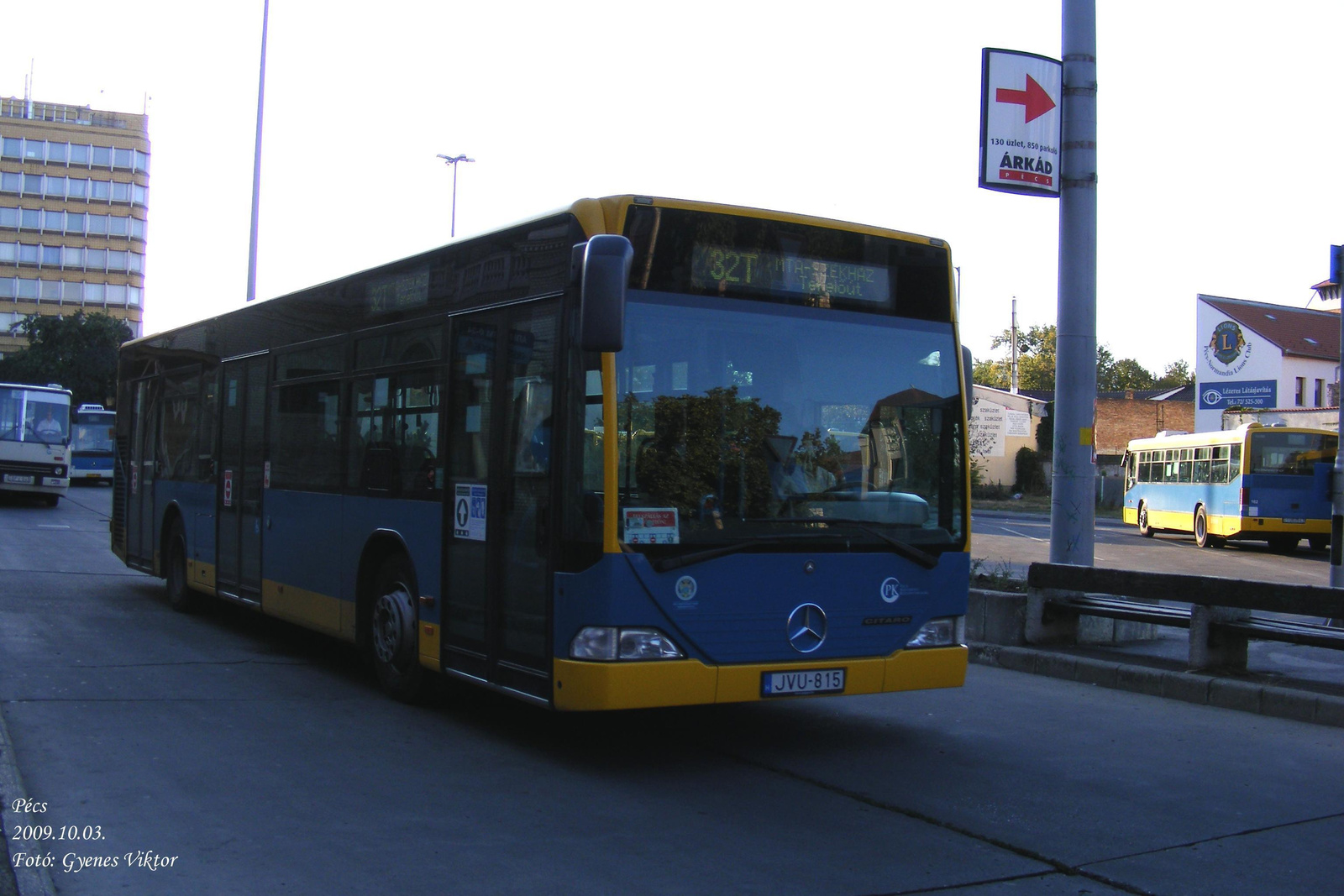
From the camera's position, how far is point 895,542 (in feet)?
23.4

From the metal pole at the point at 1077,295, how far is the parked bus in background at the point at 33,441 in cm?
2766

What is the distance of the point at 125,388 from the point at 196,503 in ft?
11.5

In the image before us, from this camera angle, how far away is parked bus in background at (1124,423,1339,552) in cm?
2967

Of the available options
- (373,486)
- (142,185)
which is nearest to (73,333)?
(142,185)

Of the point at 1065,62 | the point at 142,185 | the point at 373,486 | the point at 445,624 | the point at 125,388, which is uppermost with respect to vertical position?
the point at 142,185

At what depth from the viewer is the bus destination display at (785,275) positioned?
6.73m

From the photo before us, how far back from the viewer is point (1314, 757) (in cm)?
753

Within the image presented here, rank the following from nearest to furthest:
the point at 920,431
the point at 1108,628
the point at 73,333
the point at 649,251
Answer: the point at 649,251
the point at 920,431
the point at 1108,628
the point at 73,333

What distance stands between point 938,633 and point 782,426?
171 centimetres

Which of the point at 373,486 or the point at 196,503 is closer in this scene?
the point at 373,486

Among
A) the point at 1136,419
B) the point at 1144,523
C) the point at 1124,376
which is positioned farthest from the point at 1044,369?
the point at 1144,523

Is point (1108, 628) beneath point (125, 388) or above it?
beneath

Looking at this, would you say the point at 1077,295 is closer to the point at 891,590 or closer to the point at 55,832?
the point at 891,590

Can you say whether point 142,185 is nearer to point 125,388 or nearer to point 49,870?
point 125,388
